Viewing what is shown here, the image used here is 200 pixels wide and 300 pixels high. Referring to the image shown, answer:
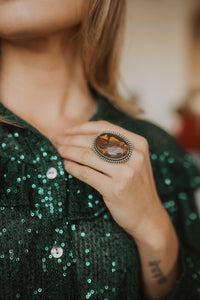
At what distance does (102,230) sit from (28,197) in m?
0.17

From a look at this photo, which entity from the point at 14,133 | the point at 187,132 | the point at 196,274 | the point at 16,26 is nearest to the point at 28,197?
the point at 14,133

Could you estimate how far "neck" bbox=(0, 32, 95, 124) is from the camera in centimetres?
64

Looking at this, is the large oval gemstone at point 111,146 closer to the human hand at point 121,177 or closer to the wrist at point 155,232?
the human hand at point 121,177

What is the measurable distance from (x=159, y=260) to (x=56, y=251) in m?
0.26

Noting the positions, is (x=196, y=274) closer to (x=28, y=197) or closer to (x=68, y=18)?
(x=28, y=197)

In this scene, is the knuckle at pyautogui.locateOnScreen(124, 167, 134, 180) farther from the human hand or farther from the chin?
the chin

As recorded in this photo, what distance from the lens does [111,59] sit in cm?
79

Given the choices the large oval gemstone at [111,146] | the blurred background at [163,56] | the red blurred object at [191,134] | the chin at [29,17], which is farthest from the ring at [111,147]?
the blurred background at [163,56]

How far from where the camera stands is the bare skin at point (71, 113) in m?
0.52

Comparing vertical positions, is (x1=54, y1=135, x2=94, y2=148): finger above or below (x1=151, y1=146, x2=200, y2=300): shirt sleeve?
above

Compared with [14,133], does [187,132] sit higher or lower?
lower

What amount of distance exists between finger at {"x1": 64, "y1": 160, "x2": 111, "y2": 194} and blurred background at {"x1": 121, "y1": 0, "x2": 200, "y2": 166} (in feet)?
6.96

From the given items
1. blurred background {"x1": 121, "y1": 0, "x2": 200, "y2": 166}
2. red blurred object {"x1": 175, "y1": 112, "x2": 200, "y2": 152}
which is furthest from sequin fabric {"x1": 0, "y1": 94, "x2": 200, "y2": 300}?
blurred background {"x1": 121, "y1": 0, "x2": 200, "y2": 166}

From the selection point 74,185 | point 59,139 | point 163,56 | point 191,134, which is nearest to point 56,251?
point 74,185
